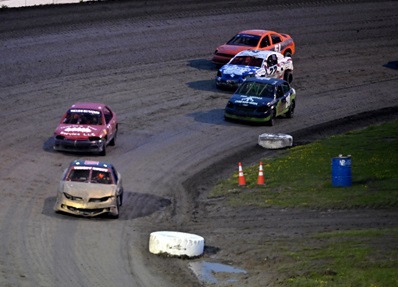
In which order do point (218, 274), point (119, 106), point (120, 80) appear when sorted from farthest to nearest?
1. point (120, 80)
2. point (119, 106)
3. point (218, 274)

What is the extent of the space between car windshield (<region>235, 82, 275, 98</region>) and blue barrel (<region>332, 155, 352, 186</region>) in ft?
31.5

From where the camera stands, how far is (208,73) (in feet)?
164

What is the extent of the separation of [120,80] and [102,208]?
670 inches

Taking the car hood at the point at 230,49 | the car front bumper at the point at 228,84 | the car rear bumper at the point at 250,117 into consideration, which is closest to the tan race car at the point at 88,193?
the car rear bumper at the point at 250,117

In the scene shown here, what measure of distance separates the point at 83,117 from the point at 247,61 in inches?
434

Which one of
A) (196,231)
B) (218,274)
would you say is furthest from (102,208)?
(218,274)

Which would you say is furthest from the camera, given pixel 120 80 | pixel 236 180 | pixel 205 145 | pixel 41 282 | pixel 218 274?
pixel 120 80

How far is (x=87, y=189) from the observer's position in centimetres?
3147

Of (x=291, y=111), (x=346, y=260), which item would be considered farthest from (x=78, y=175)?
(x=291, y=111)

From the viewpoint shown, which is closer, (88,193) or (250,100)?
(88,193)

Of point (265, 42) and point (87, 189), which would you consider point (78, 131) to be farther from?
point (265, 42)

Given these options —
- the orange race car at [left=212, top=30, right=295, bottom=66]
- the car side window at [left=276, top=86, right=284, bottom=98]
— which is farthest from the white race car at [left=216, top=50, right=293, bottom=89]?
the car side window at [left=276, top=86, right=284, bottom=98]

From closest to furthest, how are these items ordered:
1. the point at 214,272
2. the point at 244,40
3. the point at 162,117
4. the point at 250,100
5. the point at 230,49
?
the point at 214,272
the point at 250,100
the point at 162,117
the point at 230,49
the point at 244,40

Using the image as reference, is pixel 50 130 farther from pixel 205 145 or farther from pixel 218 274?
pixel 218 274
